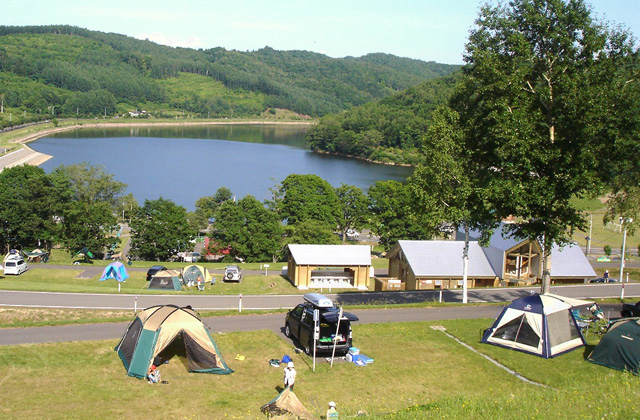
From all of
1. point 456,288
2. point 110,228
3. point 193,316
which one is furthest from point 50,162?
point 193,316

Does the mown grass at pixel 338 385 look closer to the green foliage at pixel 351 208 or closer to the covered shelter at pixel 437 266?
the covered shelter at pixel 437 266

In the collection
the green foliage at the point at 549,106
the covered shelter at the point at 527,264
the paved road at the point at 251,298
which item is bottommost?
the paved road at the point at 251,298

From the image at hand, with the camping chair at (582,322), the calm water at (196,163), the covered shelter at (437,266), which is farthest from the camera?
the calm water at (196,163)

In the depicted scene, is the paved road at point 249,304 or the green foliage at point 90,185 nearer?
the paved road at point 249,304

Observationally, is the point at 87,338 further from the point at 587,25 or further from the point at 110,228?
the point at 110,228

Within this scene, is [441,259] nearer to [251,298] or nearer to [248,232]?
[251,298]

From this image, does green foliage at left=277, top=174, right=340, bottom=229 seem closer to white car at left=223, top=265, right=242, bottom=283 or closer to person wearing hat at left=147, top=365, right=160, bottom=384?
white car at left=223, top=265, right=242, bottom=283

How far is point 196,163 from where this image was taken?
122000 millimetres

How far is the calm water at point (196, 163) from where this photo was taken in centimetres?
9388

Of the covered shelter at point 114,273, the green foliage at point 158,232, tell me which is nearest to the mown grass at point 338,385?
the covered shelter at point 114,273

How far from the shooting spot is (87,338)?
51.7 ft

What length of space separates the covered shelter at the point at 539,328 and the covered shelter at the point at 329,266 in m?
15.8

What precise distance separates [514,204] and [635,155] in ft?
13.9

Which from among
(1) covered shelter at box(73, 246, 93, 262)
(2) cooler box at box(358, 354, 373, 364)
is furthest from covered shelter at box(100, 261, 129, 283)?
(2) cooler box at box(358, 354, 373, 364)
